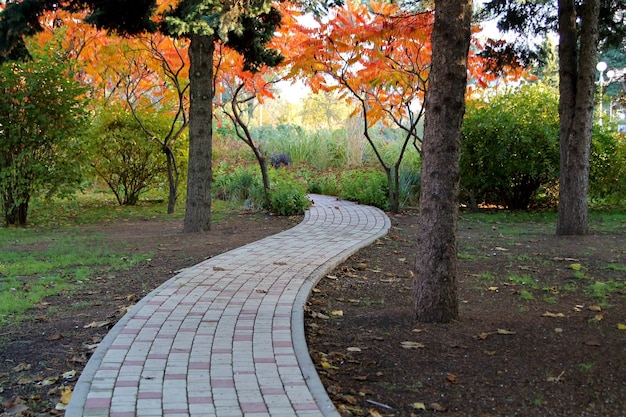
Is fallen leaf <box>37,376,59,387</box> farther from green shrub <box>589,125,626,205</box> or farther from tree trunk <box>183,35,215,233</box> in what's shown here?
green shrub <box>589,125,626,205</box>

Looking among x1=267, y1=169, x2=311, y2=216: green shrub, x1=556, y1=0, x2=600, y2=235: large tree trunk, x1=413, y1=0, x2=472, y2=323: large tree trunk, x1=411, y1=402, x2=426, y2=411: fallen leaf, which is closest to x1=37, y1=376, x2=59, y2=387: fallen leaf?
x1=411, y1=402, x2=426, y2=411: fallen leaf

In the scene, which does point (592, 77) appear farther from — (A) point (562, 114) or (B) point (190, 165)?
(B) point (190, 165)

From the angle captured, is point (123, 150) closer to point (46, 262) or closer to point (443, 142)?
point (46, 262)

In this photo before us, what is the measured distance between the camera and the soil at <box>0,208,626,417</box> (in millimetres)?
3203

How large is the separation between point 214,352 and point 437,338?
59.2 inches

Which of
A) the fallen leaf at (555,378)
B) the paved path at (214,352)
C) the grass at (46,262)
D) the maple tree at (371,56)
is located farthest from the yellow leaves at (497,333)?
the maple tree at (371,56)

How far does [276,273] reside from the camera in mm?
6156

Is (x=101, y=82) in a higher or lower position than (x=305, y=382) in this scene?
higher

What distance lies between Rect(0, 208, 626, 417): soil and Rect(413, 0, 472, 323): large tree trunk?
52cm

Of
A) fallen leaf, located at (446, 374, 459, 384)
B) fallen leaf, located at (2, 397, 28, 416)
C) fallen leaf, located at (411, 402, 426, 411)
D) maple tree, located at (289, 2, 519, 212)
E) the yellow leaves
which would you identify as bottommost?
fallen leaf, located at (2, 397, 28, 416)

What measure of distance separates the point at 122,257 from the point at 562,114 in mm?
Answer: 6397

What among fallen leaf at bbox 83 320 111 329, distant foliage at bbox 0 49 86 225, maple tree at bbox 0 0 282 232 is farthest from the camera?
distant foliage at bbox 0 49 86 225

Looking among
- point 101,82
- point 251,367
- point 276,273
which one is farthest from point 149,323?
point 101,82

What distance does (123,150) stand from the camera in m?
13.3
